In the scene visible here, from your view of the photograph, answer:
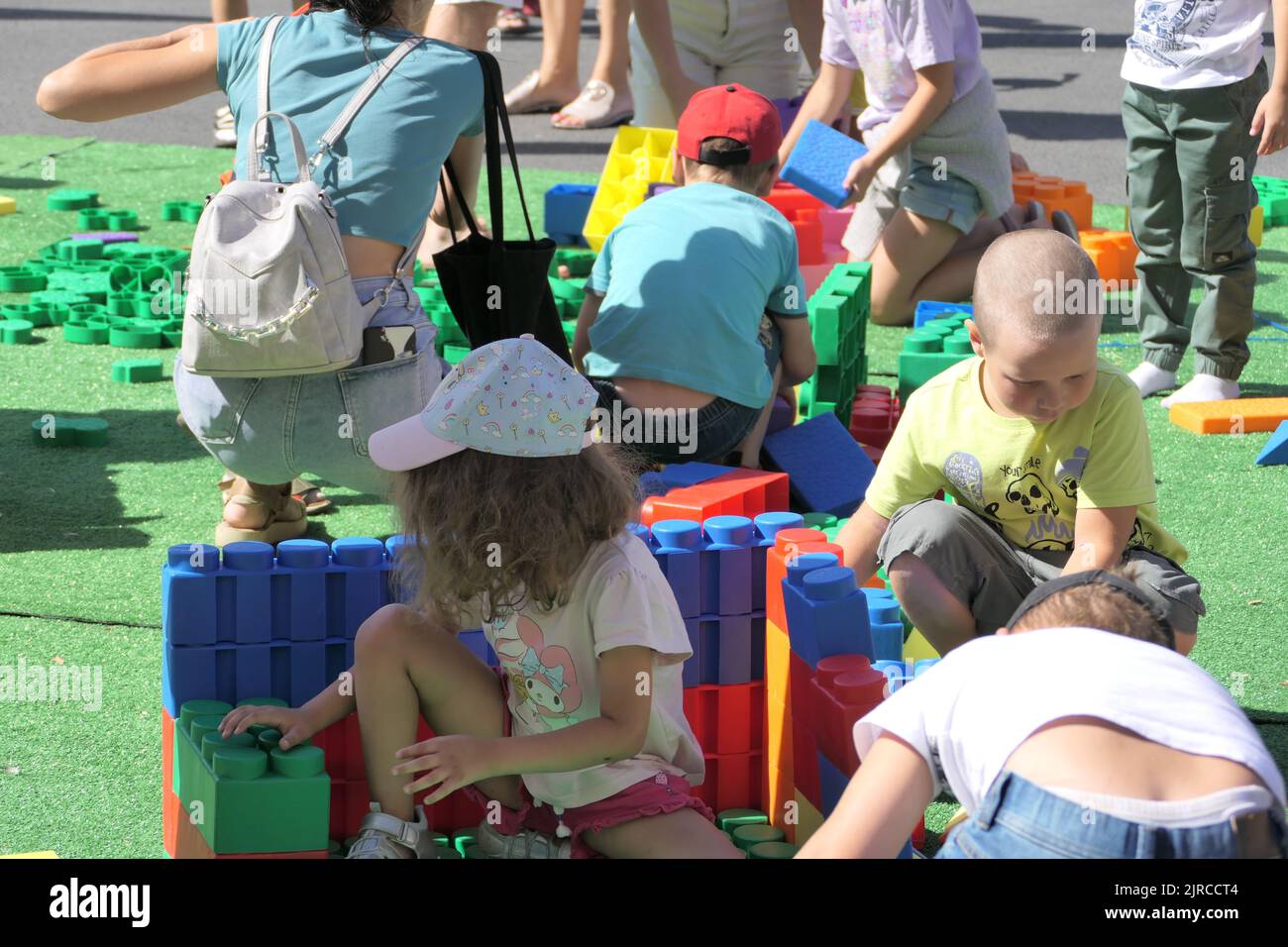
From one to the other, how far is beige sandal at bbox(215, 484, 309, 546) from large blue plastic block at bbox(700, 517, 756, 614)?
4.48ft

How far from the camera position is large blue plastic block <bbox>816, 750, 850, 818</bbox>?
8.21ft

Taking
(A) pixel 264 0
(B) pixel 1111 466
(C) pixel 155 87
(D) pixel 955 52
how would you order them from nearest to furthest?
(B) pixel 1111 466
(C) pixel 155 87
(D) pixel 955 52
(A) pixel 264 0

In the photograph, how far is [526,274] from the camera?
3648 millimetres

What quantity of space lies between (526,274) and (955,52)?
110 inches

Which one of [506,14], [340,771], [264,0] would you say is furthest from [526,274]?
[264,0]

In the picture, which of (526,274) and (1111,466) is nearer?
(1111,466)

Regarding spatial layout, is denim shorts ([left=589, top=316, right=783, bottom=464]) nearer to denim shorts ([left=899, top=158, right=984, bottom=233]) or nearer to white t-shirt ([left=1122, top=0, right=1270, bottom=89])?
white t-shirt ([left=1122, top=0, right=1270, bottom=89])

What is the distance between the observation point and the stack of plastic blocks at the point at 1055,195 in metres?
6.81

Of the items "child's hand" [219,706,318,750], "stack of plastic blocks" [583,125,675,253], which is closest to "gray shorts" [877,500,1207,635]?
"child's hand" [219,706,318,750]

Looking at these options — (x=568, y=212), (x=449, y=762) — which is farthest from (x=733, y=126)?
(x=568, y=212)

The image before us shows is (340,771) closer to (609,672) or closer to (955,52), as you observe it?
(609,672)

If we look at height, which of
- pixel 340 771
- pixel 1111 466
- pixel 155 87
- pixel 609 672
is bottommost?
pixel 340 771

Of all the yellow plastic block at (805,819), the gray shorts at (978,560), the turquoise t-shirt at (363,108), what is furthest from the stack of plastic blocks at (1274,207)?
the yellow plastic block at (805,819)
